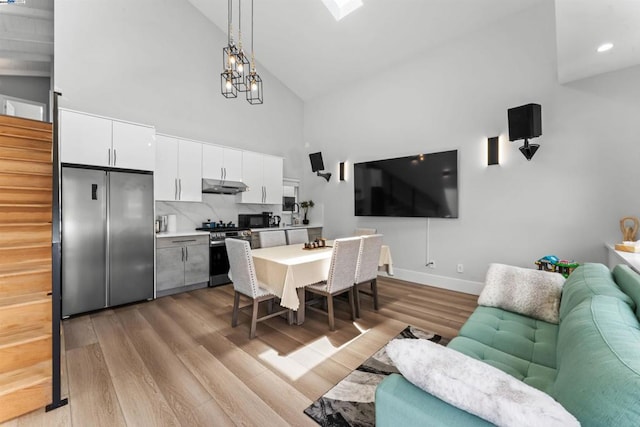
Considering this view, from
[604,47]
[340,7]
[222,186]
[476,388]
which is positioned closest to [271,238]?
[222,186]

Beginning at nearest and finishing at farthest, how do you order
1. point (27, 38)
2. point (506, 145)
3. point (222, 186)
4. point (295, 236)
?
point (27, 38)
point (506, 145)
point (295, 236)
point (222, 186)

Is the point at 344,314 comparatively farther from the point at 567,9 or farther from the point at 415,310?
the point at 567,9

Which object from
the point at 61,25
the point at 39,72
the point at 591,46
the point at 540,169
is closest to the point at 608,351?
the point at 591,46

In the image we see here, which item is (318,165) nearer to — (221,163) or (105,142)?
(221,163)

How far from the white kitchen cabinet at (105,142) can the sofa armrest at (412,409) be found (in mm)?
4144

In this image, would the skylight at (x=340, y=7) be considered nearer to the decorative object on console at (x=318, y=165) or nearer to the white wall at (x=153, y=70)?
the white wall at (x=153, y=70)

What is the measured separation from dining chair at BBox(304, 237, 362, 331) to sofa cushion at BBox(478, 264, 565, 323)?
1.23m

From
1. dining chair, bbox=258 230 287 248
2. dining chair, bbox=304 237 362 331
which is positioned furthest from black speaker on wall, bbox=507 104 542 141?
dining chair, bbox=258 230 287 248

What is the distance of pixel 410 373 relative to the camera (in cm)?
88

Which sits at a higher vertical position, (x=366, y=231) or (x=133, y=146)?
(x=133, y=146)

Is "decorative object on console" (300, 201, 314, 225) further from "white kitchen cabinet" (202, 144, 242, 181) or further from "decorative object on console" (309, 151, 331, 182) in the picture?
"white kitchen cabinet" (202, 144, 242, 181)

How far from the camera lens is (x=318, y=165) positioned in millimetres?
5797

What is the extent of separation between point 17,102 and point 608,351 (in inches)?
195

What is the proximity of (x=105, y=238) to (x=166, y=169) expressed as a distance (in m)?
1.35
